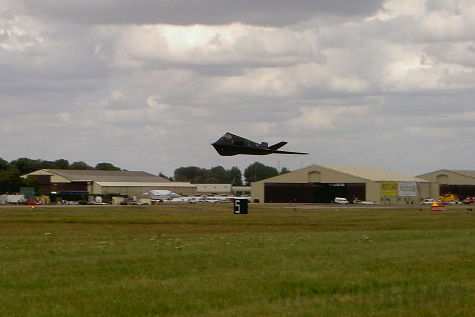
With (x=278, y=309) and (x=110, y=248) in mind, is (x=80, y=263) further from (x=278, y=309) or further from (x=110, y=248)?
(x=278, y=309)

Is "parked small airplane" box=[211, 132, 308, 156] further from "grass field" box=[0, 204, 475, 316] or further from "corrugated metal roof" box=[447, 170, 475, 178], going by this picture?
"corrugated metal roof" box=[447, 170, 475, 178]

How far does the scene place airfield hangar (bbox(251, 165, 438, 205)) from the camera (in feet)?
495

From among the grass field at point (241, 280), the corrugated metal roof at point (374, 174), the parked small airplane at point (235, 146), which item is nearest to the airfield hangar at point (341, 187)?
the corrugated metal roof at point (374, 174)

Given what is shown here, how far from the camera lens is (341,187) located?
155 meters

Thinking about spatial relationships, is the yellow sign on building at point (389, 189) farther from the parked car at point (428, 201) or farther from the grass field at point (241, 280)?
the grass field at point (241, 280)

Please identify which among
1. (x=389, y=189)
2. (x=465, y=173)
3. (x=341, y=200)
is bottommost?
(x=341, y=200)

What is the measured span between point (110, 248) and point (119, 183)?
568 ft

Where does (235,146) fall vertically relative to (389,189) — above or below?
below

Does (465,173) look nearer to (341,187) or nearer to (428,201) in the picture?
(428,201)

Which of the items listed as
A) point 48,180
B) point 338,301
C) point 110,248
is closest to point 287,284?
point 338,301

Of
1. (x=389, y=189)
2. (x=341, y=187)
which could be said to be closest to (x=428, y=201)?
(x=389, y=189)

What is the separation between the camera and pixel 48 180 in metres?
192

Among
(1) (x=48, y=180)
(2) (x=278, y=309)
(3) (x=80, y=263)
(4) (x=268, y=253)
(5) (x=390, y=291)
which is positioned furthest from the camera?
(1) (x=48, y=180)

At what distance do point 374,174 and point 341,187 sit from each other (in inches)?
458
